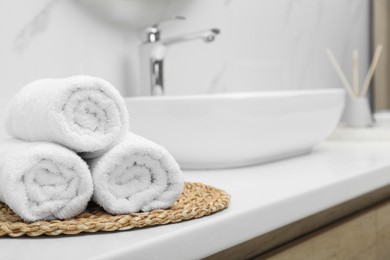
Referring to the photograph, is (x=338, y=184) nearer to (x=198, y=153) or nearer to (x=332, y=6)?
(x=198, y=153)

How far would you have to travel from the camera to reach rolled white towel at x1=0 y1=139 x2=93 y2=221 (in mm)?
578

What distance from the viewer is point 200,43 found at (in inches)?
63.8

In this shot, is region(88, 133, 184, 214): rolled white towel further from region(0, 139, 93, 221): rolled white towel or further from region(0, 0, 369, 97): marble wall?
region(0, 0, 369, 97): marble wall

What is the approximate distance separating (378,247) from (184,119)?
41 centimetres

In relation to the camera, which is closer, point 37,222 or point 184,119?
point 37,222

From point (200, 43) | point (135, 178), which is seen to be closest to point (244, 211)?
point (135, 178)

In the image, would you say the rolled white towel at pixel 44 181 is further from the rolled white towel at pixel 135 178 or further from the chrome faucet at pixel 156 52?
the chrome faucet at pixel 156 52

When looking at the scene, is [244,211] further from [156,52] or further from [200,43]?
[200,43]

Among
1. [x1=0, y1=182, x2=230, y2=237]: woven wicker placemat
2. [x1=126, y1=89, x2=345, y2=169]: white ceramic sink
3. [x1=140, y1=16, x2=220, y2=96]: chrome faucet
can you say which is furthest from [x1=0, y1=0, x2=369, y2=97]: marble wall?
[x1=0, y1=182, x2=230, y2=237]: woven wicker placemat

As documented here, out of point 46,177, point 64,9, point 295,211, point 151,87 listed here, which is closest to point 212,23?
point 151,87

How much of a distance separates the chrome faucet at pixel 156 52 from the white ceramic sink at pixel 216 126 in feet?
0.87

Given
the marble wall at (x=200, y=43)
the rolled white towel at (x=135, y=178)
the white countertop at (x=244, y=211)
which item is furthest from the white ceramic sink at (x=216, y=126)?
the rolled white towel at (x=135, y=178)

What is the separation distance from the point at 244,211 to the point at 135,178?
0.43ft

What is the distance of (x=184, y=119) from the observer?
1.02 meters
